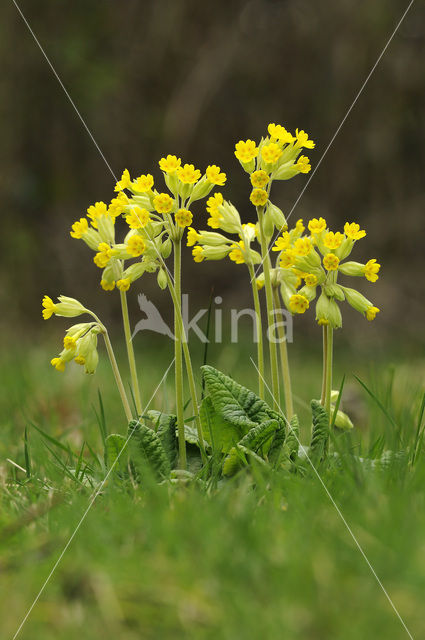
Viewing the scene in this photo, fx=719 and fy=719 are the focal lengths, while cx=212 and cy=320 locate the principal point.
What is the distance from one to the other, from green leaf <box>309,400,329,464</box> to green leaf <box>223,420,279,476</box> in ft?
0.38

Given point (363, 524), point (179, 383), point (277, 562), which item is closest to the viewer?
point (277, 562)

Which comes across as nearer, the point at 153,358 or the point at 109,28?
the point at 153,358

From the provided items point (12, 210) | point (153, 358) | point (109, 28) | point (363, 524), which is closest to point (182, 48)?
point (109, 28)

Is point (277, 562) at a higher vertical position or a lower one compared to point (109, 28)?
lower

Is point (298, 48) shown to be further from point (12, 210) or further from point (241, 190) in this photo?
point (12, 210)

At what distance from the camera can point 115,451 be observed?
1770 millimetres

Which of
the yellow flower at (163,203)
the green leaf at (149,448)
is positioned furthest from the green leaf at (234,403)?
the yellow flower at (163,203)

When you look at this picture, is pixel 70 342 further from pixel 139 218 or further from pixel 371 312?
pixel 371 312

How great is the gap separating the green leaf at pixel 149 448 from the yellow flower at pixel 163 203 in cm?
50

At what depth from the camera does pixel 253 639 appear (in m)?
0.98

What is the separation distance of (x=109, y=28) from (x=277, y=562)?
630cm

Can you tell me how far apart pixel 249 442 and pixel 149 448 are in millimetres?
237

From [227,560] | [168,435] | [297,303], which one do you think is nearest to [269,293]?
[297,303]

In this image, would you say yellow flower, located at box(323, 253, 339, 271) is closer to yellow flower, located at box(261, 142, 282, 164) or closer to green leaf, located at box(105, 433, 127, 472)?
yellow flower, located at box(261, 142, 282, 164)
